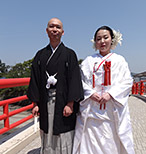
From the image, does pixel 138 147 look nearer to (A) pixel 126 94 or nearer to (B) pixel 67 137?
(A) pixel 126 94

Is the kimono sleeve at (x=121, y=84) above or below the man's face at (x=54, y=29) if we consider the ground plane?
below

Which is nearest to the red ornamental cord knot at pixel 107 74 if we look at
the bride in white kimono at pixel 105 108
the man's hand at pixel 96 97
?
the bride in white kimono at pixel 105 108

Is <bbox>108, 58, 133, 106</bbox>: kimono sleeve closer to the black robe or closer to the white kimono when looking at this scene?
the white kimono

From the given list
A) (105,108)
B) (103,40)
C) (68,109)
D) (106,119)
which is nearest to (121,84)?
(105,108)

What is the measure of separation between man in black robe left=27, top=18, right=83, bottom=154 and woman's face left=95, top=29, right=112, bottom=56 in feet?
1.21

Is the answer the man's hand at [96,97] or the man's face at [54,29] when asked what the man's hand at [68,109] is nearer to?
the man's hand at [96,97]

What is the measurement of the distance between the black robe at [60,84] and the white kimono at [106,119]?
7.0 inches

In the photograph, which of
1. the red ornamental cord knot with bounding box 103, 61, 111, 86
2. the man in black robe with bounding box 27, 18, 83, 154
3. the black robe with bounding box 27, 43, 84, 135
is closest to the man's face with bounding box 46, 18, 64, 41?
the man in black robe with bounding box 27, 18, 83, 154

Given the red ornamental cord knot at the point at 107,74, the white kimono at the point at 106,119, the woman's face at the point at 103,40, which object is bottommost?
the white kimono at the point at 106,119

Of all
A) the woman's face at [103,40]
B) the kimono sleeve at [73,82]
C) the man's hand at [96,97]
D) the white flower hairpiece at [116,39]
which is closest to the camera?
the kimono sleeve at [73,82]

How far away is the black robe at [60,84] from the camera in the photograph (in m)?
1.65

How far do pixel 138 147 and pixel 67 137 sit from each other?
5.49 ft

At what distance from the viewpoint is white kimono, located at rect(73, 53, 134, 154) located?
177cm

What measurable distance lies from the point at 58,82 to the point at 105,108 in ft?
2.06
